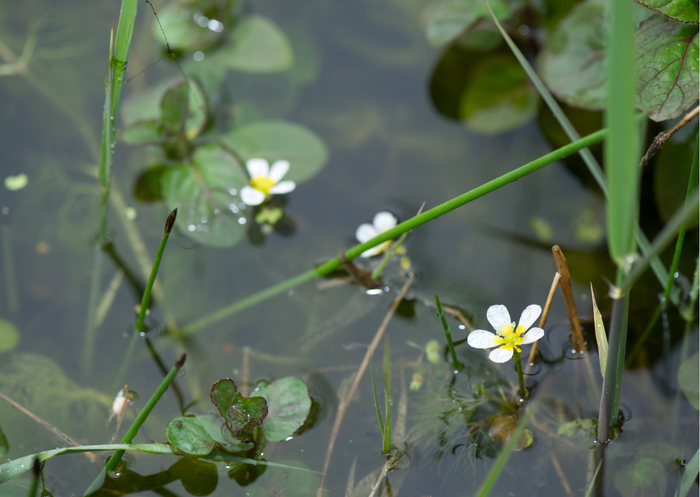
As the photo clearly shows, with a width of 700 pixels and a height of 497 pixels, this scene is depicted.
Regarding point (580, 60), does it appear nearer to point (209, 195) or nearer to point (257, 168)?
point (257, 168)

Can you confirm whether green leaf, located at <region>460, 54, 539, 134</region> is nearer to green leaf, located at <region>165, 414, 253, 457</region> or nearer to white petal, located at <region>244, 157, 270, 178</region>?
white petal, located at <region>244, 157, 270, 178</region>

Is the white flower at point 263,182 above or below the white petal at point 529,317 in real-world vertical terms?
above

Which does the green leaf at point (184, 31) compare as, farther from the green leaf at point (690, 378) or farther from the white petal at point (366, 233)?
the green leaf at point (690, 378)

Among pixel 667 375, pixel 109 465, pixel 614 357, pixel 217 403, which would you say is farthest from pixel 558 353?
pixel 109 465

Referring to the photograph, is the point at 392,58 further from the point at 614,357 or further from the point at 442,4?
the point at 614,357

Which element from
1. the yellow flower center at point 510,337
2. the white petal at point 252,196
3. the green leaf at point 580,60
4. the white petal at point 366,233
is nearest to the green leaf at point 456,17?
the green leaf at point 580,60

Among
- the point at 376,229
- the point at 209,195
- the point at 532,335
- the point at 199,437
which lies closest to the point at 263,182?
the point at 209,195

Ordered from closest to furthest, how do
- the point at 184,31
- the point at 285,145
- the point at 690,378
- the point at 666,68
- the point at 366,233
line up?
the point at 666,68
the point at 690,378
the point at 366,233
the point at 285,145
the point at 184,31
